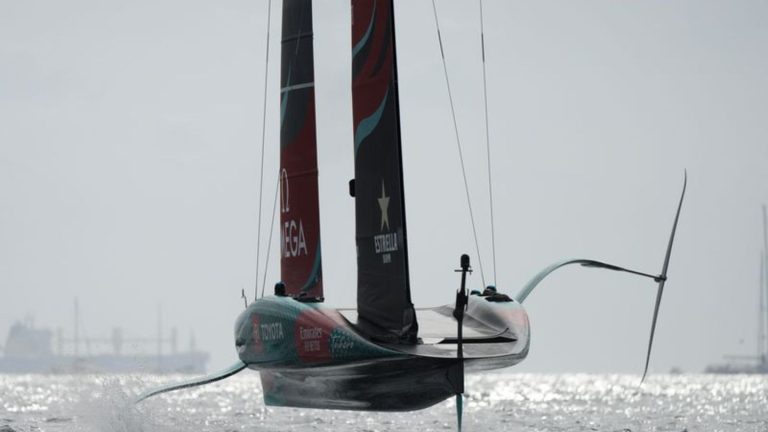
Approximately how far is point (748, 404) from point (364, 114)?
20266mm

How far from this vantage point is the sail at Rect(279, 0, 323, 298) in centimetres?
1472

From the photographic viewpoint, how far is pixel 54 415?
2277 cm

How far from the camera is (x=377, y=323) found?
1229cm

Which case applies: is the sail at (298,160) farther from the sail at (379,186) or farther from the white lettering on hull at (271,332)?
the sail at (379,186)

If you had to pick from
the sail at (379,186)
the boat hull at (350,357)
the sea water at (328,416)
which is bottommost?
the sea water at (328,416)

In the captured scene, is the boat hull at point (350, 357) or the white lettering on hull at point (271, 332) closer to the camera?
the boat hull at point (350, 357)

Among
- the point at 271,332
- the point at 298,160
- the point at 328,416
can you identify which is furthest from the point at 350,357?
the point at 328,416

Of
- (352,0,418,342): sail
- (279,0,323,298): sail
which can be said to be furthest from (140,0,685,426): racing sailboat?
(279,0,323,298): sail

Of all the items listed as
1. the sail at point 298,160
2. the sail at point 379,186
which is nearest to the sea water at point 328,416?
the sail at point 298,160

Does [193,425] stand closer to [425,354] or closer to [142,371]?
[142,371]

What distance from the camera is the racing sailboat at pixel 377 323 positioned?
11719mm

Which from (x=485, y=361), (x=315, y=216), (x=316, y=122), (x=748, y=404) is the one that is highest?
(x=316, y=122)

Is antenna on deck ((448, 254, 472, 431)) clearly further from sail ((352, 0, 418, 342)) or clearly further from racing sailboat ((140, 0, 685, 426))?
sail ((352, 0, 418, 342))

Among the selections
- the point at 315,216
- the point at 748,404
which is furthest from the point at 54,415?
the point at 748,404
